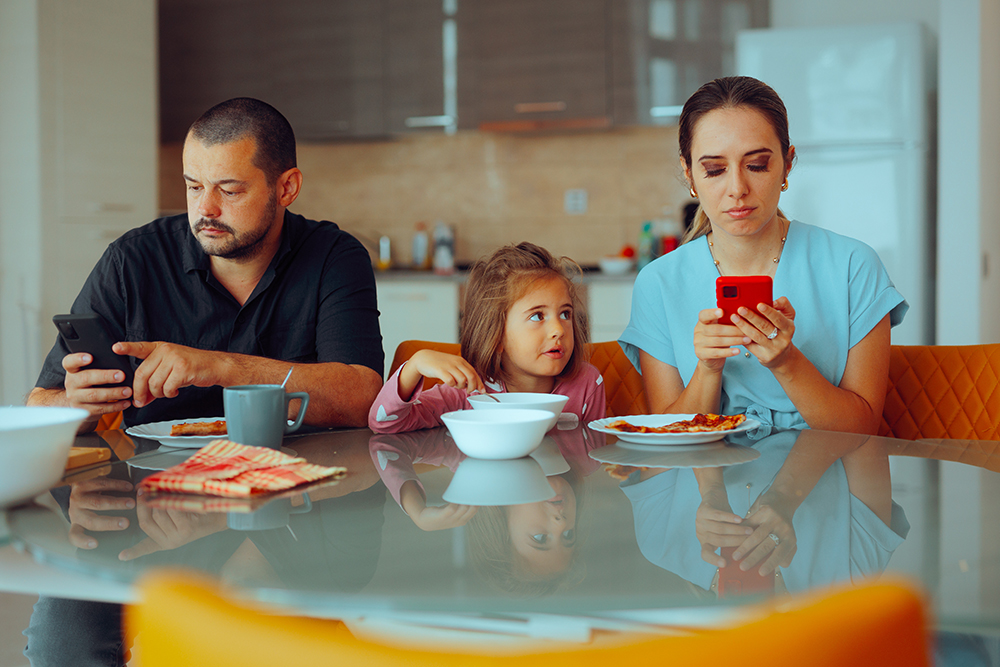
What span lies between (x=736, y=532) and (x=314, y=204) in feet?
14.3

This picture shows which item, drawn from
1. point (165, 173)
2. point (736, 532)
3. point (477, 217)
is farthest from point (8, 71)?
point (736, 532)

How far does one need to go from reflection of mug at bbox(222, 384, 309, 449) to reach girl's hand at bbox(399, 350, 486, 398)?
0.26 meters

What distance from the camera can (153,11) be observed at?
3.93 meters

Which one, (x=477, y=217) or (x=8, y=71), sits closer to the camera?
(x=8, y=71)

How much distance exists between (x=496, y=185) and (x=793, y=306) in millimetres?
3114

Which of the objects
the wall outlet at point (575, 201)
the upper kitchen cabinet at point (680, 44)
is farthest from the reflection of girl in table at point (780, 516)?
the wall outlet at point (575, 201)

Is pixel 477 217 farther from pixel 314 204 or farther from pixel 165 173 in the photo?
pixel 165 173

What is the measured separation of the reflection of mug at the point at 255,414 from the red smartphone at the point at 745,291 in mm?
643

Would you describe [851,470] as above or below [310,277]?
below

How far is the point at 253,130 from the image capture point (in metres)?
1.59

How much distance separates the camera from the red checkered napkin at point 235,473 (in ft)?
2.88

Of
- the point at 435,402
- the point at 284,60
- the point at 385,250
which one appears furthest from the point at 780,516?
the point at 284,60

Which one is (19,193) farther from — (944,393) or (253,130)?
(944,393)

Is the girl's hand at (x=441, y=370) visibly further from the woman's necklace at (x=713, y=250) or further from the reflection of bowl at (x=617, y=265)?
the reflection of bowl at (x=617, y=265)
